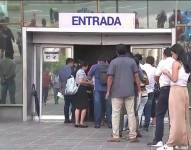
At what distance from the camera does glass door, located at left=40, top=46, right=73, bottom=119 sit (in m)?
16.5

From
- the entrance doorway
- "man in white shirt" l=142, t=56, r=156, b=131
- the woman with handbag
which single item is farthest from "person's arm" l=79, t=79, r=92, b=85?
the entrance doorway

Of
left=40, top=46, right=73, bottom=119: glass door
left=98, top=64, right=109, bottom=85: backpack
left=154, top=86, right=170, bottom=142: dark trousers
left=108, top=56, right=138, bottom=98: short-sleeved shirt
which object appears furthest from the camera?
left=40, top=46, right=73, bottom=119: glass door

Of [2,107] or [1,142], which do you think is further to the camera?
[2,107]

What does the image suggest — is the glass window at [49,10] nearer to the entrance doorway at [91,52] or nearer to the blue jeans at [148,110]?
the entrance doorway at [91,52]

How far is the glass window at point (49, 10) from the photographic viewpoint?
53.1 ft

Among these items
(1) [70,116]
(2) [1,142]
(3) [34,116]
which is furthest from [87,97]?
(2) [1,142]

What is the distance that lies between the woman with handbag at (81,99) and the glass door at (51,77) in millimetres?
1780

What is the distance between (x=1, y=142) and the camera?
38.0 feet

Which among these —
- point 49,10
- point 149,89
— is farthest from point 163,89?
point 49,10

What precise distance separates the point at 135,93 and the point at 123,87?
17.0 inches

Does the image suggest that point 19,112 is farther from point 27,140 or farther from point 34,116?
point 27,140

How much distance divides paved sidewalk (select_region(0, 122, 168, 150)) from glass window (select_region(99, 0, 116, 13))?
324 centimetres

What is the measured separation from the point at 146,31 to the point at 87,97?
8.42 ft

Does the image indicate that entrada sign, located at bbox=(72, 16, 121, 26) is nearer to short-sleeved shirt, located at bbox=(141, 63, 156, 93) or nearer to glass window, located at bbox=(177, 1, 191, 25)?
glass window, located at bbox=(177, 1, 191, 25)
